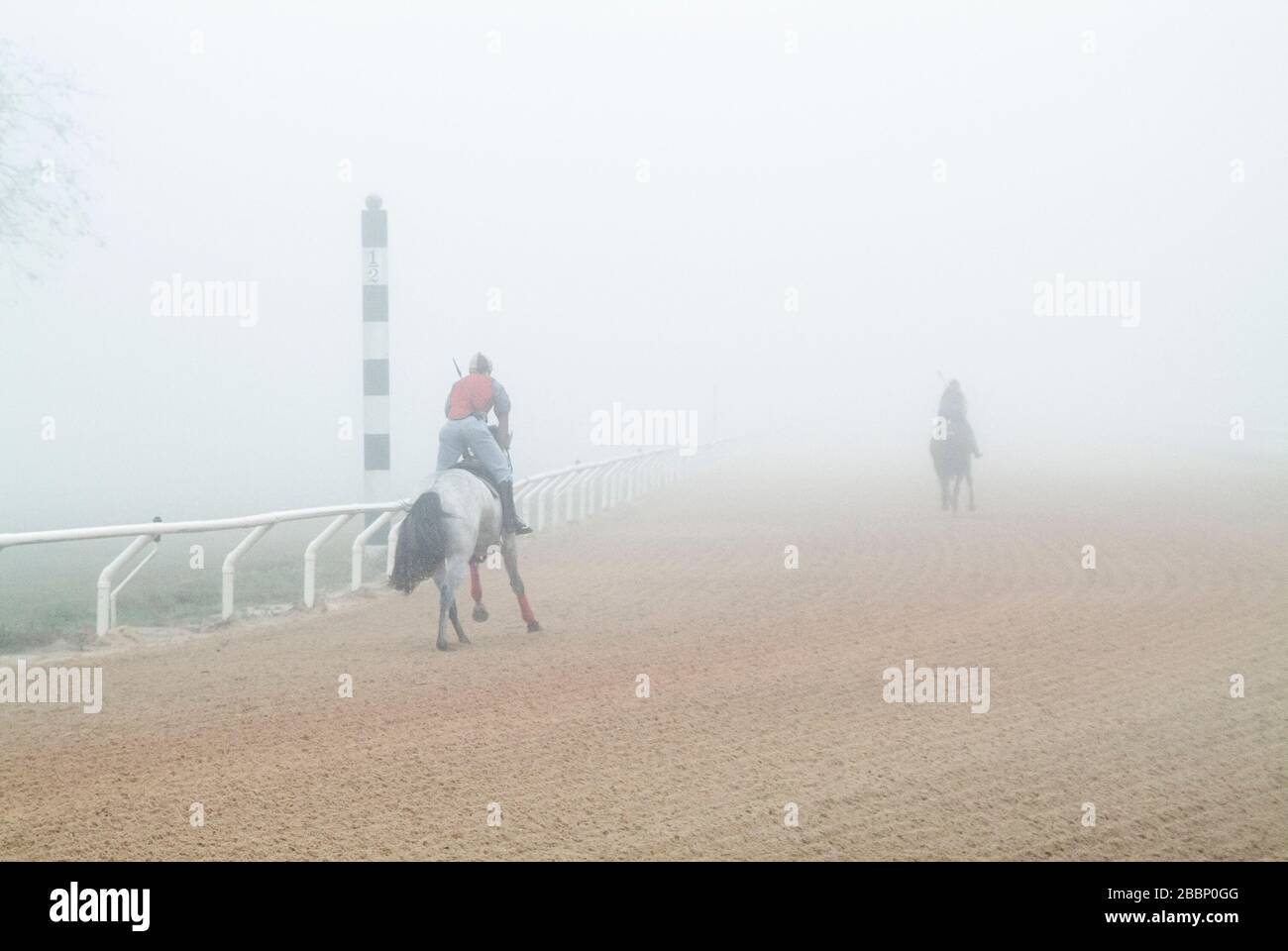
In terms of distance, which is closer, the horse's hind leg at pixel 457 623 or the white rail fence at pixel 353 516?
the horse's hind leg at pixel 457 623

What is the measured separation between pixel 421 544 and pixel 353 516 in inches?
147

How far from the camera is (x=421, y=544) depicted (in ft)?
29.3

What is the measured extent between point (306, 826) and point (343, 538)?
1350 cm

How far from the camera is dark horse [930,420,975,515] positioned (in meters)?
20.1

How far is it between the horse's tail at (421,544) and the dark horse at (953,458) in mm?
12183

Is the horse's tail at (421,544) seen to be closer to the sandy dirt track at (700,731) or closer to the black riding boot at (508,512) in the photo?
the sandy dirt track at (700,731)

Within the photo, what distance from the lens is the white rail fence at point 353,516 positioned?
9.23 m

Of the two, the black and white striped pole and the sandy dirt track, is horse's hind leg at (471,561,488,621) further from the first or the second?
the black and white striped pole

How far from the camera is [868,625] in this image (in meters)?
9.84

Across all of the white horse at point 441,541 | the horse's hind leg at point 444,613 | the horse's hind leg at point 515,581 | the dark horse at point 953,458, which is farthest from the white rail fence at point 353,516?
the dark horse at point 953,458

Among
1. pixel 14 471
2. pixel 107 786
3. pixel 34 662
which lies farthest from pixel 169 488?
pixel 107 786

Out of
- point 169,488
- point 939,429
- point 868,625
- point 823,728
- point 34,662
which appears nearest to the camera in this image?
point 823,728

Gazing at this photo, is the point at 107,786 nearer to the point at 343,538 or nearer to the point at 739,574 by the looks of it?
the point at 739,574

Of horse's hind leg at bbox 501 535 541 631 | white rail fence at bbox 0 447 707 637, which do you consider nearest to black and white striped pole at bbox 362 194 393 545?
white rail fence at bbox 0 447 707 637
